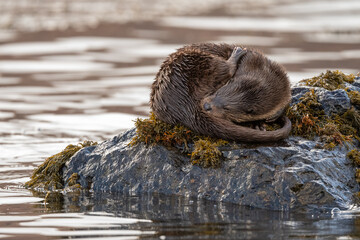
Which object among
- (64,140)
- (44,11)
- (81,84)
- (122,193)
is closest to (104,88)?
(81,84)

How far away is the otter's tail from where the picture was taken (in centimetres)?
631

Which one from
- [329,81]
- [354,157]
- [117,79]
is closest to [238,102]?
[354,157]

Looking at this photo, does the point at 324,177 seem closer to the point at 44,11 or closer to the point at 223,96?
the point at 223,96

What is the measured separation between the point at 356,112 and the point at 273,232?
7.06 ft

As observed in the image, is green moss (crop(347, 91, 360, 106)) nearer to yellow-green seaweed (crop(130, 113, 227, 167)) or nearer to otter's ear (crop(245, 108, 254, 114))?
otter's ear (crop(245, 108, 254, 114))

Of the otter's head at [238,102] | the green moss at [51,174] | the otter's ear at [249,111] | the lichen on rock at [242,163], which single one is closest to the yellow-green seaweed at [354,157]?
the lichen on rock at [242,163]

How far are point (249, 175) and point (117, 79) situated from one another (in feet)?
26.1

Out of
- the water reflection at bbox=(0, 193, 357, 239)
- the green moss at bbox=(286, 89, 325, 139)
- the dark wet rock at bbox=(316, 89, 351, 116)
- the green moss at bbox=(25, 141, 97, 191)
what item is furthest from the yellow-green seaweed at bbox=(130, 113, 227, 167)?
the dark wet rock at bbox=(316, 89, 351, 116)

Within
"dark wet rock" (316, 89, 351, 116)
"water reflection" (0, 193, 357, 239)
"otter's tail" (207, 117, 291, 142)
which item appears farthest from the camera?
"dark wet rock" (316, 89, 351, 116)

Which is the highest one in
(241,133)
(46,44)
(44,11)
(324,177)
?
(44,11)

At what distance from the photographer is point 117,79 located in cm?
1386

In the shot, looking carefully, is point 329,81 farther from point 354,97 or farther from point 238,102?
point 238,102

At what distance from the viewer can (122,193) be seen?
6.79 meters

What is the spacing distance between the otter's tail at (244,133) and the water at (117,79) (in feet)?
2.09
